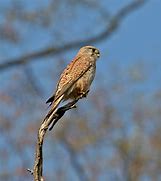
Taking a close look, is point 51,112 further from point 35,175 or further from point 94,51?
point 94,51

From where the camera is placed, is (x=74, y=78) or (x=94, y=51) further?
(x=94, y=51)

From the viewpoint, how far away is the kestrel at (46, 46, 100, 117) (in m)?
3.70

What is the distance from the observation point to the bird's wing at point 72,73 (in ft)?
12.0

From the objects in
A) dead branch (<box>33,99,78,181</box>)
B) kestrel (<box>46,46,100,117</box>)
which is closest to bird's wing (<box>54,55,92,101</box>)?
kestrel (<box>46,46,100,117</box>)

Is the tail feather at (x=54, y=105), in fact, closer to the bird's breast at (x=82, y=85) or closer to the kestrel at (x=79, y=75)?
the kestrel at (x=79, y=75)

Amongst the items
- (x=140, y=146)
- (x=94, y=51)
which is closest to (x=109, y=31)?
(x=140, y=146)

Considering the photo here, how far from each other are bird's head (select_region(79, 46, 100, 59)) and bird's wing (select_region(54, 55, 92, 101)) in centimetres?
5

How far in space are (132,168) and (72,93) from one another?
10.4 meters

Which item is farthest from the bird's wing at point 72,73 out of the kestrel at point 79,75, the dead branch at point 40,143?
the dead branch at point 40,143

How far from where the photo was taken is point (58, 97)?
3531 millimetres

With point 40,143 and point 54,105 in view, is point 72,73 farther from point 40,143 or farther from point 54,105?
point 40,143

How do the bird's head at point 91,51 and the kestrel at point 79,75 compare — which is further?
the bird's head at point 91,51

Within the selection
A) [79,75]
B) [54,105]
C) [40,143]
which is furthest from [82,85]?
[40,143]

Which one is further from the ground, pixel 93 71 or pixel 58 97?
pixel 93 71
